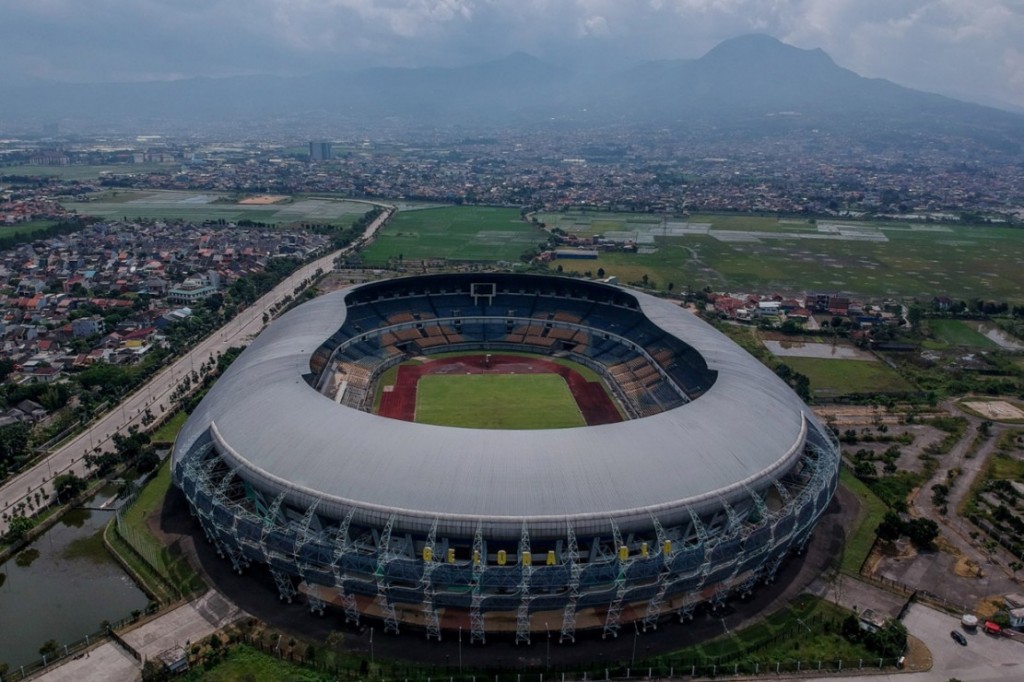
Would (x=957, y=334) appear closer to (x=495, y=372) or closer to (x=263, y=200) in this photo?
(x=495, y=372)

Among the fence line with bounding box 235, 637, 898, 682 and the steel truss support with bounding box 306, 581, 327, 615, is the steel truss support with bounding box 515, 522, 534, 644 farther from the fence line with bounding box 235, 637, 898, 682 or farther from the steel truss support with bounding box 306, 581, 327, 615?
the steel truss support with bounding box 306, 581, 327, 615

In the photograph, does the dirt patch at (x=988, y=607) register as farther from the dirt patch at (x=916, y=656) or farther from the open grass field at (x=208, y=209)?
the open grass field at (x=208, y=209)

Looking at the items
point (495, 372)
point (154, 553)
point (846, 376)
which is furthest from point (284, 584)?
point (846, 376)

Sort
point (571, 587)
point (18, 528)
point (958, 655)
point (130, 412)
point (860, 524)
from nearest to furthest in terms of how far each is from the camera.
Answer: point (571, 587), point (958, 655), point (18, 528), point (860, 524), point (130, 412)

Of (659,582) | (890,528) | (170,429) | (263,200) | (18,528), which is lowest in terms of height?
(170,429)

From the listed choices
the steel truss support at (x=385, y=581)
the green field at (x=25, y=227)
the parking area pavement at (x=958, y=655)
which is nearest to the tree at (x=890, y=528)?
the parking area pavement at (x=958, y=655)

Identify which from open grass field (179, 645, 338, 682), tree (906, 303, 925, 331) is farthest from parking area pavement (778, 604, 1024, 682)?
tree (906, 303, 925, 331)

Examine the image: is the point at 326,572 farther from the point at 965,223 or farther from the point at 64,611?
the point at 965,223
